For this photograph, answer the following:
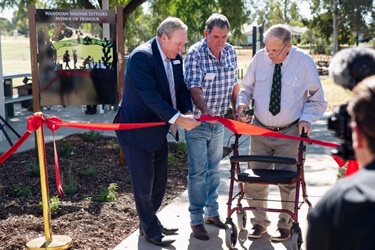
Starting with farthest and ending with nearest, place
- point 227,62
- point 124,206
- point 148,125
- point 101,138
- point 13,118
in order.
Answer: point 13,118
point 101,138
point 124,206
point 227,62
point 148,125

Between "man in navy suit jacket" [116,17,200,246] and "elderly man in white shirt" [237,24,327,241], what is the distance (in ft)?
2.09

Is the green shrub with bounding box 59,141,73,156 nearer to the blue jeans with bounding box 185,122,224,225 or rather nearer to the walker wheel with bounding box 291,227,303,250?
the blue jeans with bounding box 185,122,224,225

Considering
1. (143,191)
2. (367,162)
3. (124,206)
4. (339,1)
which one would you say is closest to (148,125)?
(143,191)

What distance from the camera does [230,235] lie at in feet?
16.7

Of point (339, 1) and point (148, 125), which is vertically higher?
point (339, 1)

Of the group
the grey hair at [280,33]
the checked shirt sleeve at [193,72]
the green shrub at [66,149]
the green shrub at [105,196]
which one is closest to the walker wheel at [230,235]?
the checked shirt sleeve at [193,72]

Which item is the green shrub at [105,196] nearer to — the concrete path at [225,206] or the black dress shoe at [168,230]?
the concrete path at [225,206]

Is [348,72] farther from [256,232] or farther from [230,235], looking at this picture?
[256,232]

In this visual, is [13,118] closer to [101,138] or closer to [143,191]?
[101,138]

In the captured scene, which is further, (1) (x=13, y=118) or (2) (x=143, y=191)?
(1) (x=13, y=118)

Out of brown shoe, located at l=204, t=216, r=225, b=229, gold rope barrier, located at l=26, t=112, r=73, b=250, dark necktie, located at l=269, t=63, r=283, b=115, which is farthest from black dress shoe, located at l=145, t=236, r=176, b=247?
dark necktie, located at l=269, t=63, r=283, b=115

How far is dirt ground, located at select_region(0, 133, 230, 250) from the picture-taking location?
18.7ft

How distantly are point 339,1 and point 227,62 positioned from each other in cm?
4612

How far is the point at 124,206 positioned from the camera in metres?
6.52
